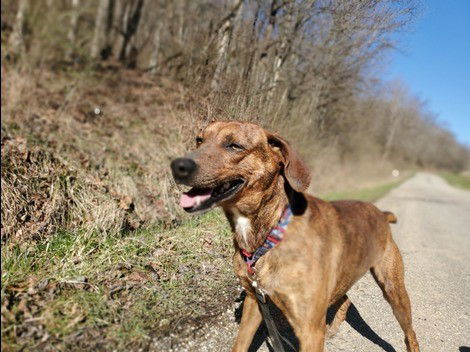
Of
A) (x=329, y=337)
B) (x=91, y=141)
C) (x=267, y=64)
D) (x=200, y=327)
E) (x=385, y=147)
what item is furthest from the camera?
(x=385, y=147)

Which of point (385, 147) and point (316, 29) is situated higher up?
point (316, 29)

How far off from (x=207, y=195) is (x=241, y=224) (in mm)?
383

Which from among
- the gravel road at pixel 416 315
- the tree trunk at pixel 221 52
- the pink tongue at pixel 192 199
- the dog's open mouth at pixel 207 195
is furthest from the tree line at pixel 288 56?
the gravel road at pixel 416 315

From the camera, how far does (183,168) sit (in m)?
2.60

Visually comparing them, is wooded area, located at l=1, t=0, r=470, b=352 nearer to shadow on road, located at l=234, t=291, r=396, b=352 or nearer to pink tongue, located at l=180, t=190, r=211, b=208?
shadow on road, located at l=234, t=291, r=396, b=352

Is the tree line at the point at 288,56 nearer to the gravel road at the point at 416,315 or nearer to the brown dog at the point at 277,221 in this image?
the brown dog at the point at 277,221

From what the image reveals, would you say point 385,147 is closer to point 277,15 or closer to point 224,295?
point 277,15

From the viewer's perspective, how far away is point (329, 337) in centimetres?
393

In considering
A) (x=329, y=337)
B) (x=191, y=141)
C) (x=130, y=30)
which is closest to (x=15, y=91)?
(x=191, y=141)

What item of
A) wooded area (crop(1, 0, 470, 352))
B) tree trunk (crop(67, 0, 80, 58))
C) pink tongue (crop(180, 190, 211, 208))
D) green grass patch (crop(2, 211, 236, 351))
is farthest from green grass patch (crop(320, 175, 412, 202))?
tree trunk (crop(67, 0, 80, 58))

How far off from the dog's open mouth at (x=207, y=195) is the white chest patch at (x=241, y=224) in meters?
0.19

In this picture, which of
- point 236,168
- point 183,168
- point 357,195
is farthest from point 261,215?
point 357,195

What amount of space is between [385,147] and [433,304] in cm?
3096

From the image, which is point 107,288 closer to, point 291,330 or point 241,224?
point 241,224
